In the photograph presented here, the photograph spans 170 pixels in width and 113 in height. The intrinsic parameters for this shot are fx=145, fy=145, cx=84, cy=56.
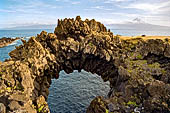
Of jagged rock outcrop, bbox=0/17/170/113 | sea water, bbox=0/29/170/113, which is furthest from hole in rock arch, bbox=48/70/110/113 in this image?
jagged rock outcrop, bbox=0/17/170/113

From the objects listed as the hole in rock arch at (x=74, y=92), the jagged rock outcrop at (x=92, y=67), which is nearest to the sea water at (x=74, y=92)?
the hole in rock arch at (x=74, y=92)

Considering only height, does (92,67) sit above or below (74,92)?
above

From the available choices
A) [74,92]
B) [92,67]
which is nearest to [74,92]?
[74,92]

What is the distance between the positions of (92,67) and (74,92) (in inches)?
471

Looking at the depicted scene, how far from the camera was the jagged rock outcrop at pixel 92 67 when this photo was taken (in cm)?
2630

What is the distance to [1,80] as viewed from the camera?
28.9m

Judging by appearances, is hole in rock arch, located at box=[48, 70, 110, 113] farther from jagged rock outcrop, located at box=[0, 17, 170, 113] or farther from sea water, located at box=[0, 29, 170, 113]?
jagged rock outcrop, located at box=[0, 17, 170, 113]

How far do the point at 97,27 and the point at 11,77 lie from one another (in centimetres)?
3624

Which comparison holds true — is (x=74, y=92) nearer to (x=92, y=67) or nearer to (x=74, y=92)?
(x=74, y=92)

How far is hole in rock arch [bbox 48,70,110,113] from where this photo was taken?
149 ft

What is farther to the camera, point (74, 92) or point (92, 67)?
point (74, 92)

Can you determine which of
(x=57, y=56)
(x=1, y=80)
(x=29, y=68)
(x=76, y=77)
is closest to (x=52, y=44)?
(x=57, y=56)

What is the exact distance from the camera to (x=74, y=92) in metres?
54.6

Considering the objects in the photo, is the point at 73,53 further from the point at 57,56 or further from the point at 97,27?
the point at 97,27
